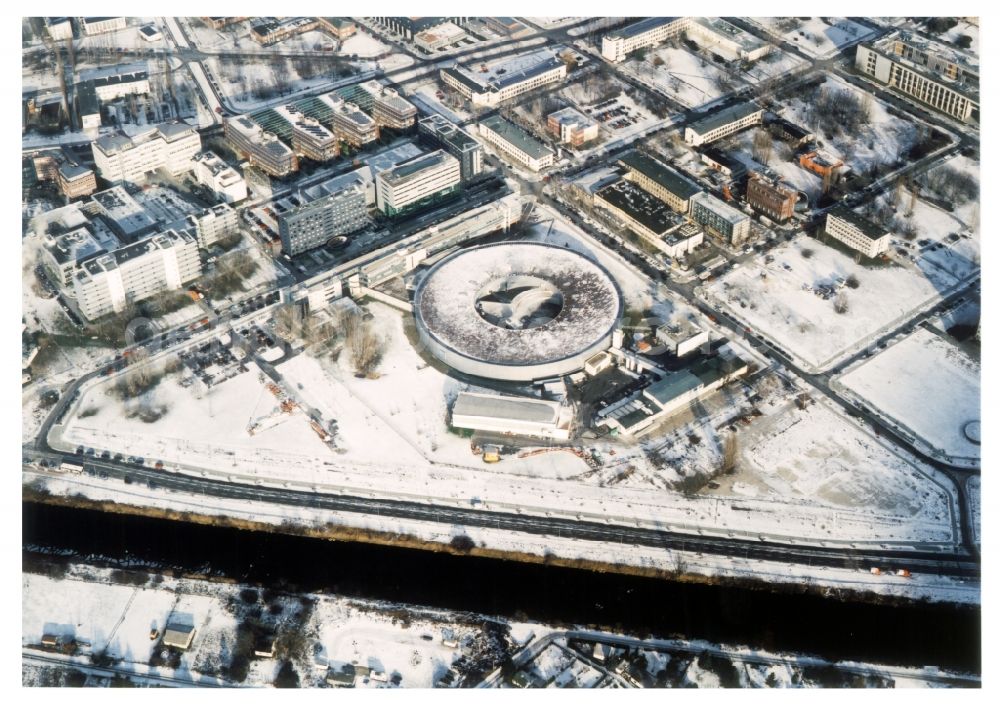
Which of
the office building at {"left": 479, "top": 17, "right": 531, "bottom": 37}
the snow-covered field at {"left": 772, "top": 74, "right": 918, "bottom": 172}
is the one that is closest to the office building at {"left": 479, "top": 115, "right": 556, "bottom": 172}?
the office building at {"left": 479, "top": 17, "right": 531, "bottom": 37}

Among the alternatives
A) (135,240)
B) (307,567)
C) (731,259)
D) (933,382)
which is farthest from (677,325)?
(135,240)

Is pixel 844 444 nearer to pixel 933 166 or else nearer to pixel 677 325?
pixel 677 325

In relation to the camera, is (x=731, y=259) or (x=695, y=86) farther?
(x=695, y=86)

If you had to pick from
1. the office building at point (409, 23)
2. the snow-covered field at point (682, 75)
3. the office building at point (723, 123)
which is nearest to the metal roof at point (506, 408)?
the office building at point (723, 123)

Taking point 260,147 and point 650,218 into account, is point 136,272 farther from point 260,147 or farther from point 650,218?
point 650,218

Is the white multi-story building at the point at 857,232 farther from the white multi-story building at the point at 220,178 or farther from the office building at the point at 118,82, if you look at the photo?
the office building at the point at 118,82

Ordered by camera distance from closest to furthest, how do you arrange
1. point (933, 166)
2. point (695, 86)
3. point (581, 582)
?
point (581, 582) → point (933, 166) → point (695, 86)

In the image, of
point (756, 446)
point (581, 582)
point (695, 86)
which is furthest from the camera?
point (695, 86)
